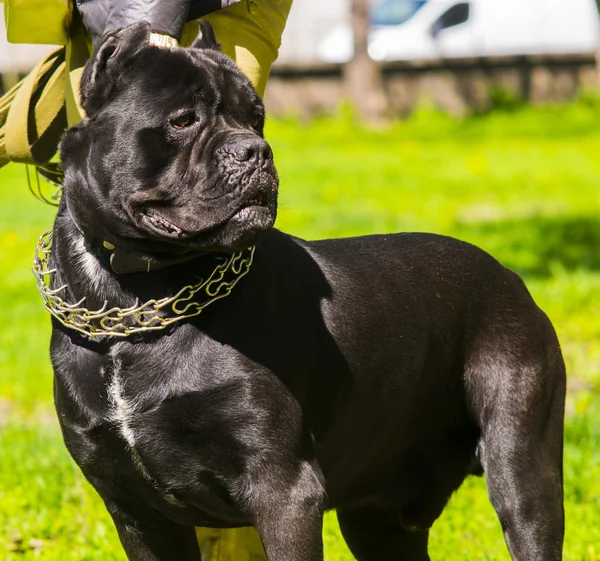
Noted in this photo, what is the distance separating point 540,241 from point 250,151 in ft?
22.0

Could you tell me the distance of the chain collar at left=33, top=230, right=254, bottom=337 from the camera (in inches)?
120

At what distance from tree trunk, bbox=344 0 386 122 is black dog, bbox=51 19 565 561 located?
1534cm

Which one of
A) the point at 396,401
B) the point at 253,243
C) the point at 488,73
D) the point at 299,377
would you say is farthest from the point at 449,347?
the point at 488,73

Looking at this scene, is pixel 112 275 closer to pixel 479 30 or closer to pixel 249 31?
pixel 249 31

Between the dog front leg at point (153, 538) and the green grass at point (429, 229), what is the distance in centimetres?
99

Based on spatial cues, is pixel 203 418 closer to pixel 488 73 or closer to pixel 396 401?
pixel 396 401

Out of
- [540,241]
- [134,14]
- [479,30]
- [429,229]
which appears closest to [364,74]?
[479,30]

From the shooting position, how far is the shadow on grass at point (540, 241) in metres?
8.74

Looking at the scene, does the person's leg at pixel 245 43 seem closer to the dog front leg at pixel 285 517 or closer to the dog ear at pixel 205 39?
the dog ear at pixel 205 39

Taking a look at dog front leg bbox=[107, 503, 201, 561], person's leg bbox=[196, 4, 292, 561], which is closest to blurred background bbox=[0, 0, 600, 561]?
person's leg bbox=[196, 4, 292, 561]

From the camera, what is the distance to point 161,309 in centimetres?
307

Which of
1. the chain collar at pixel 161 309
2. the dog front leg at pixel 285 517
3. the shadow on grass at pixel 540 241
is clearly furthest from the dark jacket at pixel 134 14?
the shadow on grass at pixel 540 241

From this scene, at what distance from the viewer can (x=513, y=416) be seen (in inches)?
138

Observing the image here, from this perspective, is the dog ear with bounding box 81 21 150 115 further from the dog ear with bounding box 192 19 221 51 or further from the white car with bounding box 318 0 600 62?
the white car with bounding box 318 0 600 62
